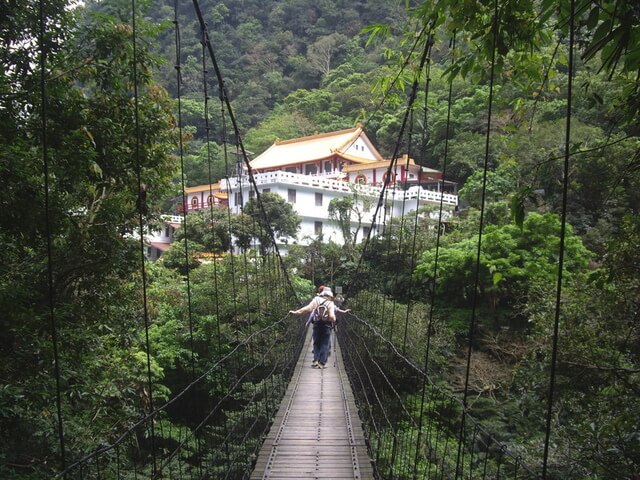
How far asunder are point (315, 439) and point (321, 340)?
1493 millimetres

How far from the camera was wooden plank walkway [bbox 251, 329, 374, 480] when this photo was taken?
2.29 m

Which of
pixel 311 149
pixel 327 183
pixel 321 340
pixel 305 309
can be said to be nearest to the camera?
pixel 305 309

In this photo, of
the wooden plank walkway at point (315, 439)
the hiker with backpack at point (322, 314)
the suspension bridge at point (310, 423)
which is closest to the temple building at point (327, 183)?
the suspension bridge at point (310, 423)

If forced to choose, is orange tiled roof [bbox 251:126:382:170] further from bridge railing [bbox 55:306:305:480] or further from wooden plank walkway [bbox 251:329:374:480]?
wooden plank walkway [bbox 251:329:374:480]

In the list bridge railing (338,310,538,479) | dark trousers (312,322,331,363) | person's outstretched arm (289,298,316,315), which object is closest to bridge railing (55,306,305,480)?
person's outstretched arm (289,298,316,315)

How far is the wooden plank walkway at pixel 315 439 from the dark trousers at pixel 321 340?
1.07 ft

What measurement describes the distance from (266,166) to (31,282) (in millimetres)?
15940

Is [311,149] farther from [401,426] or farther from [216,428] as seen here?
[216,428]

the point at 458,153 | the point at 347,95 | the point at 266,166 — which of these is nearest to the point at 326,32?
the point at 347,95

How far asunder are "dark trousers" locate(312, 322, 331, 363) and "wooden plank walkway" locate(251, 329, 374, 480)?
326 mm

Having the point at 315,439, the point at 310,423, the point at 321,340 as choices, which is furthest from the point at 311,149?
the point at 315,439

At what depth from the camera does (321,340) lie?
13.7ft

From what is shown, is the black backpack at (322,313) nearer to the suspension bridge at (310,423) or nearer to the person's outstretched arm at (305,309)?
the person's outstretched arm at (305,309)

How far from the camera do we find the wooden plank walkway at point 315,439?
90.1 inches
